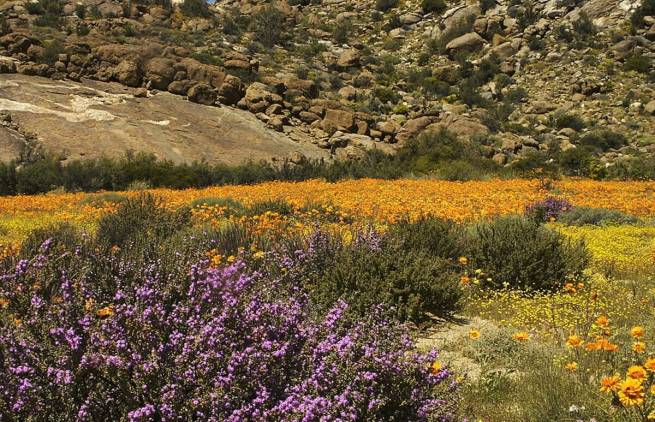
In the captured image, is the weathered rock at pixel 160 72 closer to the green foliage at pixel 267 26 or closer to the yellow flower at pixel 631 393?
the green foliage at pixel 267 26

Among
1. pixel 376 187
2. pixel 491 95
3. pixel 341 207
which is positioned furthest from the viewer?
pixel 491 95

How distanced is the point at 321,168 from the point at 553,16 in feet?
134

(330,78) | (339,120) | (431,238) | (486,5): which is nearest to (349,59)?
(330,78)

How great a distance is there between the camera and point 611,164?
103 ft

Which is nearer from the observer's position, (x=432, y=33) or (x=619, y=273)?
(x=619, y=273)

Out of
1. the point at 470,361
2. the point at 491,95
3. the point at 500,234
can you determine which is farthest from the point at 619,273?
the point at 491,95

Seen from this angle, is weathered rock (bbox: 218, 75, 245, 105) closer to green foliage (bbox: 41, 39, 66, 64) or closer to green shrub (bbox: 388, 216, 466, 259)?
green foliage (bbox: 41, 39, 66, 64)

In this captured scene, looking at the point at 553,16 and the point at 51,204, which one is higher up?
the point at 553,16

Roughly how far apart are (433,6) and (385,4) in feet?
23.9

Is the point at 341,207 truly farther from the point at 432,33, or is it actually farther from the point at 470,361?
the point at 432,33

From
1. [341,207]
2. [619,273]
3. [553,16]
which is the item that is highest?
[553,16]

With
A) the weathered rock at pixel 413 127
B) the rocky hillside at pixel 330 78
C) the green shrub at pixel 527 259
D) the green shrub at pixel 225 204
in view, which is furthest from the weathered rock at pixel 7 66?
the green shrub at pixel 527 259

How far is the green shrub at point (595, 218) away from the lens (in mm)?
12656

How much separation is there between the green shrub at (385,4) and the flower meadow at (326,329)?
63379 millimetres
